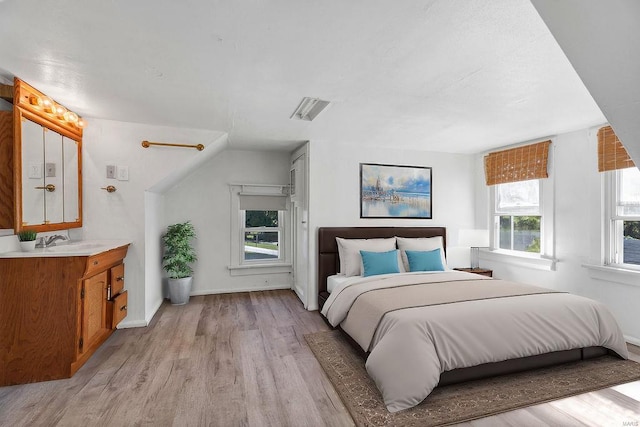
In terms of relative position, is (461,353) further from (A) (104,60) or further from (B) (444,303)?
(A) (104,60)

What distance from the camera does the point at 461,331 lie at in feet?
7.09

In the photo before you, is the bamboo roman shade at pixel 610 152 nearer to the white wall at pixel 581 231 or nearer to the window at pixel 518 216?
the white wall at pixel 581 231

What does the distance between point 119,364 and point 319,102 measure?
2.88 m

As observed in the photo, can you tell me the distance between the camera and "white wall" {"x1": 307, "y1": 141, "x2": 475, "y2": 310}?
4078mm

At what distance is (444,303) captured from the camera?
2.42m

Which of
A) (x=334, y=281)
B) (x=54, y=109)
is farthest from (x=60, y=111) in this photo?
(x=334, y=281)

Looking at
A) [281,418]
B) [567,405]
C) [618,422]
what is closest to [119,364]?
[281,418]

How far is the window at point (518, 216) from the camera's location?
3986 millimetres

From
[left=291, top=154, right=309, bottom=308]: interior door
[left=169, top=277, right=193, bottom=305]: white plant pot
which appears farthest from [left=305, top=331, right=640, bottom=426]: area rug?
[left=169, top=277, right=193, bottom=305]: white plant pot

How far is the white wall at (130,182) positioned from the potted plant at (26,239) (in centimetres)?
85

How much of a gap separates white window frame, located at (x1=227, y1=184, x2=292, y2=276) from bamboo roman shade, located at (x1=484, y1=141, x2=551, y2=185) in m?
3.19

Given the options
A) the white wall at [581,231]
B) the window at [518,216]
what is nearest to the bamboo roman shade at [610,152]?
the white wall at [581,231]

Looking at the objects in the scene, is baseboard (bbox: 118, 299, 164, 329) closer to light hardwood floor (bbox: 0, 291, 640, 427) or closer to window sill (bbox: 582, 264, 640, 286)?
light hardwood floor (bbox: 0, 291, 640, 427)

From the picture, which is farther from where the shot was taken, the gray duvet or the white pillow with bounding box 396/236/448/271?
the white pillow with bounding box 396/236/448/271
